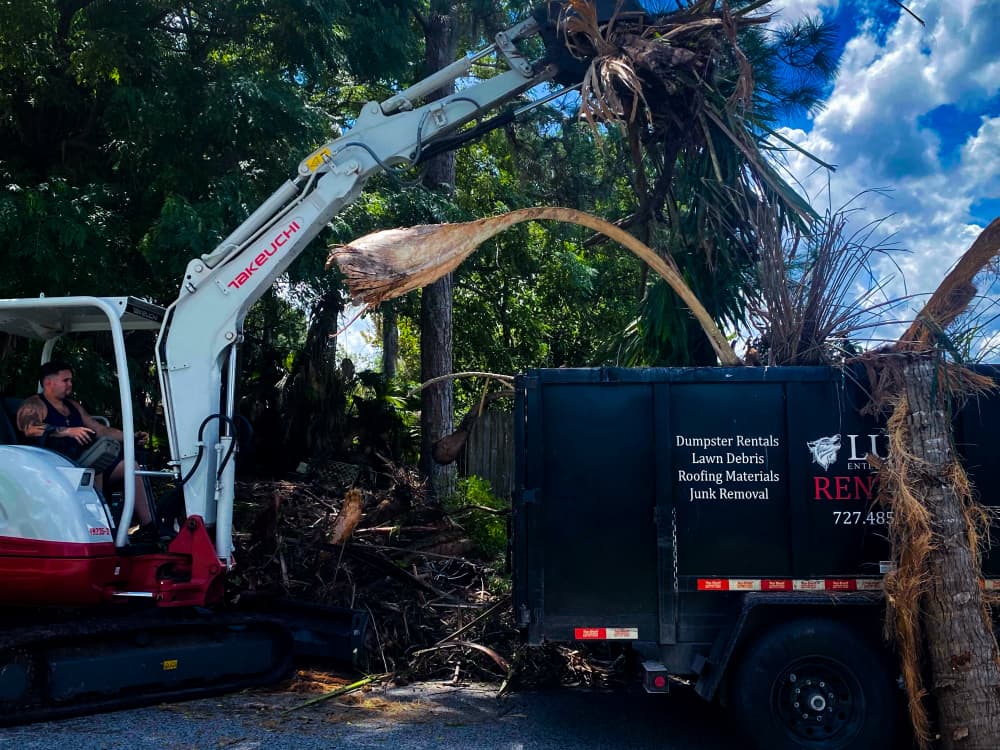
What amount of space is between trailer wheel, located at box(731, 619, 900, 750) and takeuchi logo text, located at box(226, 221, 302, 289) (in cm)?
462

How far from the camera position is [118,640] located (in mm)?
6777

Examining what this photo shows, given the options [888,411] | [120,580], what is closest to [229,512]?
[120,580]

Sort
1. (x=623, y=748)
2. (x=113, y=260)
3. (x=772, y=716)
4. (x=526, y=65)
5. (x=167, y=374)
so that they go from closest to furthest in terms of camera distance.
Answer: (x=772, y=716), (x=623, y=748), (x=167, y=374), (x=526, y=65), (x=113, y=260)

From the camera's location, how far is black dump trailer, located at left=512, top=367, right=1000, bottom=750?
5.86 meters

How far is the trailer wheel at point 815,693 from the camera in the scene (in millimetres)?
5707

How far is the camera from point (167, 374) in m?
7.29

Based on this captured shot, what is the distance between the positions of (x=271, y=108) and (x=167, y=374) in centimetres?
411

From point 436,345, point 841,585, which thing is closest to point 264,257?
point 841,585

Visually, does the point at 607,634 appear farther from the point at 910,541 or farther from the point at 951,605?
the point at 951,605

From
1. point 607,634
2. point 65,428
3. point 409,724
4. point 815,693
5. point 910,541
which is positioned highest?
point 65,428

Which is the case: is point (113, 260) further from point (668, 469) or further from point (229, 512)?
point (668, 469)

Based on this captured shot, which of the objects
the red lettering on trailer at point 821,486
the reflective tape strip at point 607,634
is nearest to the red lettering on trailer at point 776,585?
the red lettering on trailer at point 821,486

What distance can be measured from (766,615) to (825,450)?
3.61 feet

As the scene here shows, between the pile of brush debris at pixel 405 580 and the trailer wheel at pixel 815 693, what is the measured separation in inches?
81.1
